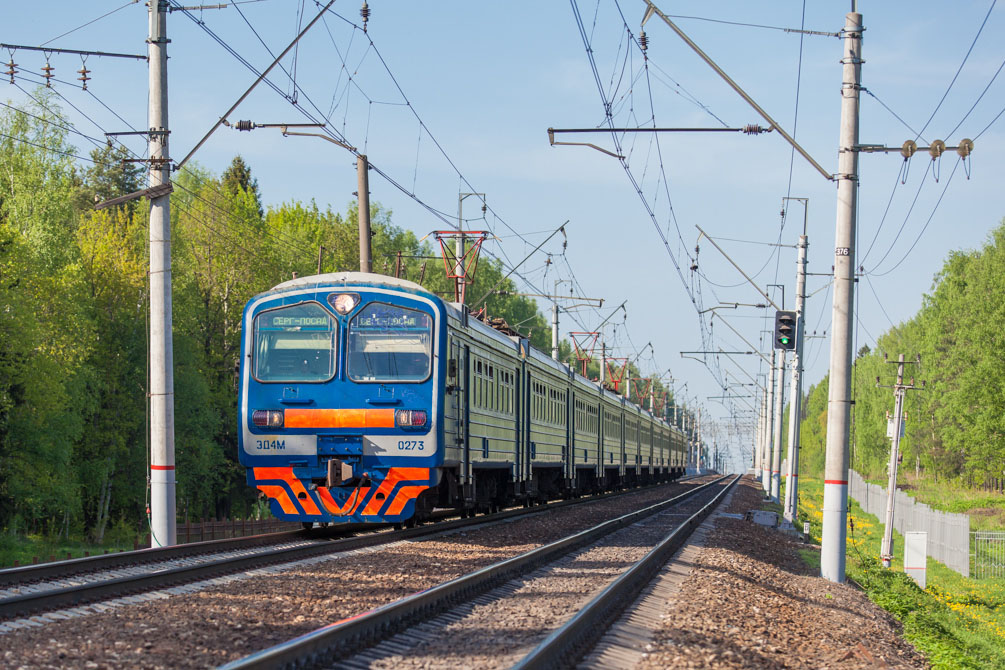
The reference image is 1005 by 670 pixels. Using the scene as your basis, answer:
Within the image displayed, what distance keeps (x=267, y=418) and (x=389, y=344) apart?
1854mm

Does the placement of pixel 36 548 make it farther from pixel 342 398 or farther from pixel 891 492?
pixel 891 492

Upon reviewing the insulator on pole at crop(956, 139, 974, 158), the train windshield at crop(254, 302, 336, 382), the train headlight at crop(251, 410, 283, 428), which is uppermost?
the insulator on pole at crop(956, 139, 974, 158)

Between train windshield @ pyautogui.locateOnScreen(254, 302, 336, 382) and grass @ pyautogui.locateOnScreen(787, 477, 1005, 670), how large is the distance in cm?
758

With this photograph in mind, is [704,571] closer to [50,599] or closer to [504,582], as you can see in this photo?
[504,582]

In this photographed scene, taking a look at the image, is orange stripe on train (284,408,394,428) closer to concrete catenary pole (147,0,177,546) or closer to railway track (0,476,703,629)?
railway track (0,476,703,629)

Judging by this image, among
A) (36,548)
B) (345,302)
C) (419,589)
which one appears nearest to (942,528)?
(345,302)

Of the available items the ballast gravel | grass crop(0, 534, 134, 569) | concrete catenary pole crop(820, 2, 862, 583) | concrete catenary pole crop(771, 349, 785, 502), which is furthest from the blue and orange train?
concrete catenary pole crop(771, 349, 785, 502)

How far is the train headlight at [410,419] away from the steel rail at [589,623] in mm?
3334

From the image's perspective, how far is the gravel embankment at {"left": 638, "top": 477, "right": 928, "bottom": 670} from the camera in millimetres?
8312

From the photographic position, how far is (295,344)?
15.5 m

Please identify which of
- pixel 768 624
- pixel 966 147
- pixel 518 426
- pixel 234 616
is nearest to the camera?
pixel 234 616

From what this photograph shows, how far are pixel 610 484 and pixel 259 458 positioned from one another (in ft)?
87.5

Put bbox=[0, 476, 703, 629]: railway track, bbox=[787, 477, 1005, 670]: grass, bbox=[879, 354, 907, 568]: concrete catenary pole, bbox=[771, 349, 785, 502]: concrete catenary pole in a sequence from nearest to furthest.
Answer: bbox=[0, 476, 703, 629]: railway track < bbox=[787, 477, 1005, 670]: grass < bbox=[879, 354, 907, 568]: concrete catenary pole < bbox=[771, 349, 785, 502]: concrete catenary pole

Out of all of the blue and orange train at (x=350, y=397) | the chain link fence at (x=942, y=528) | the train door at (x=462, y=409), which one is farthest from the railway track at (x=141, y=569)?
the chain link fence at (x=942, y=528)
